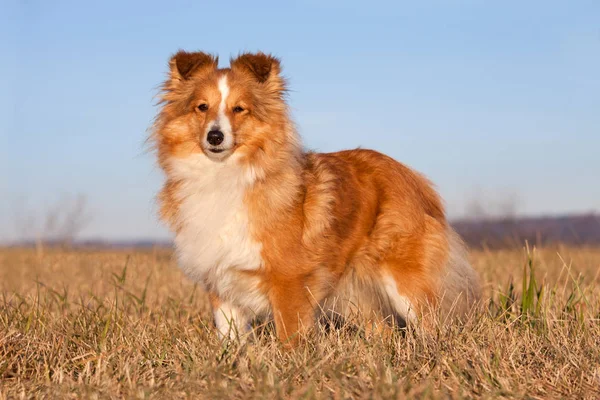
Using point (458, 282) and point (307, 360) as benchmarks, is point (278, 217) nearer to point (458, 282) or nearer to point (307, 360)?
point (307, 360)

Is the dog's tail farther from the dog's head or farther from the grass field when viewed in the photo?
the dog's head

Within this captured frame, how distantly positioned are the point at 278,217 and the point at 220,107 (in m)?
0.99

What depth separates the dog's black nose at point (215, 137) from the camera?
4793 millimetres

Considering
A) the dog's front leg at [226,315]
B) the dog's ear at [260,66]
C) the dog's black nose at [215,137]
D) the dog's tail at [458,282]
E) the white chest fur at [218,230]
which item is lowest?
the dog's front leg at [226,315]

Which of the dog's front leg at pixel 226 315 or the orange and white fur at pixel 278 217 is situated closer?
the orange and white fur at pixel 278 217

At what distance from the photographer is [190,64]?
5.43m

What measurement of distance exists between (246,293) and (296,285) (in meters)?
0.42

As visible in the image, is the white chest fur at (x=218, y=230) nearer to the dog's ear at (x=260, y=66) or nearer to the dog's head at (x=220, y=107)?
the dog's head at (x=220, y=107)

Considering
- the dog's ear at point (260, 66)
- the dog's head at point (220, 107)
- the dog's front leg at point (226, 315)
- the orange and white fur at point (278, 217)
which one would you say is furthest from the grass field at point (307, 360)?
the dog's ear at point (260, 66)

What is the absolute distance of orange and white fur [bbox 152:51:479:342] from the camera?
4.82 metres

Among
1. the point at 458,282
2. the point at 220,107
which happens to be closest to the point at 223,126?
the point at 220,107

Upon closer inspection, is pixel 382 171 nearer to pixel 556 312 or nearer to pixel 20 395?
pixel 556 312

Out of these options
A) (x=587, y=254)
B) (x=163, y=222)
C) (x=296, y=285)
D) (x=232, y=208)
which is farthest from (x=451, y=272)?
(x=587, y=254)

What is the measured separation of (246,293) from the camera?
16.3 ft
